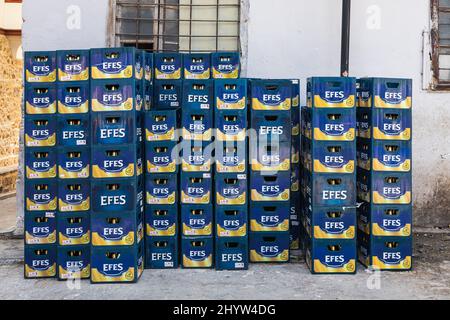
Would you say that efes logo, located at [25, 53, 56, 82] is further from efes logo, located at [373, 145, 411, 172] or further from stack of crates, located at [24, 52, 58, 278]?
efes logo, located at [373, 145, 411, 172]

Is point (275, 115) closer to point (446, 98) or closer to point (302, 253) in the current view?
point (302, 253)

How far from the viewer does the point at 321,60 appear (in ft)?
25.8

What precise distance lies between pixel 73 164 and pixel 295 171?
2.79 metres

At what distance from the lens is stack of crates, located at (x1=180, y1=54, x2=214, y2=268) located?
20.0ft

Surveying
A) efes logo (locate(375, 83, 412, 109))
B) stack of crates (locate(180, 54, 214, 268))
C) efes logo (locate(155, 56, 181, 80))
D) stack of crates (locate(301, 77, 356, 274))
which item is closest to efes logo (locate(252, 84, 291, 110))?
stack of crates (locate(301, 77, 356, 274))

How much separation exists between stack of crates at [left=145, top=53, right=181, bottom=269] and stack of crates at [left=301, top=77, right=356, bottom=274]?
5.14 feet

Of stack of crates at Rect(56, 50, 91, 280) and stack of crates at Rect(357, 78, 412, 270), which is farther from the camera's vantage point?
stack of crates at Rect(357, 78, 412, 270)

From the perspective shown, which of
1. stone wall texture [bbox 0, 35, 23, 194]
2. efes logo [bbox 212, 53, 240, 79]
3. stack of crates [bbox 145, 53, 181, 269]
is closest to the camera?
stack of crates [bbox 145, 53, 181, 269]

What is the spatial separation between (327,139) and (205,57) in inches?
76.4

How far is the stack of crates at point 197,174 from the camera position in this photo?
6.10m

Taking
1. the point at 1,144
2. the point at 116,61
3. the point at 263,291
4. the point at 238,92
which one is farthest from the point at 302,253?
the point at 1,144

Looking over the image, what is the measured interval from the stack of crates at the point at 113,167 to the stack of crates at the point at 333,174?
1.98 meters

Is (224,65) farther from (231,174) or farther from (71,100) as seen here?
(71,100)

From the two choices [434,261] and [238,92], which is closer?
[238,92]
